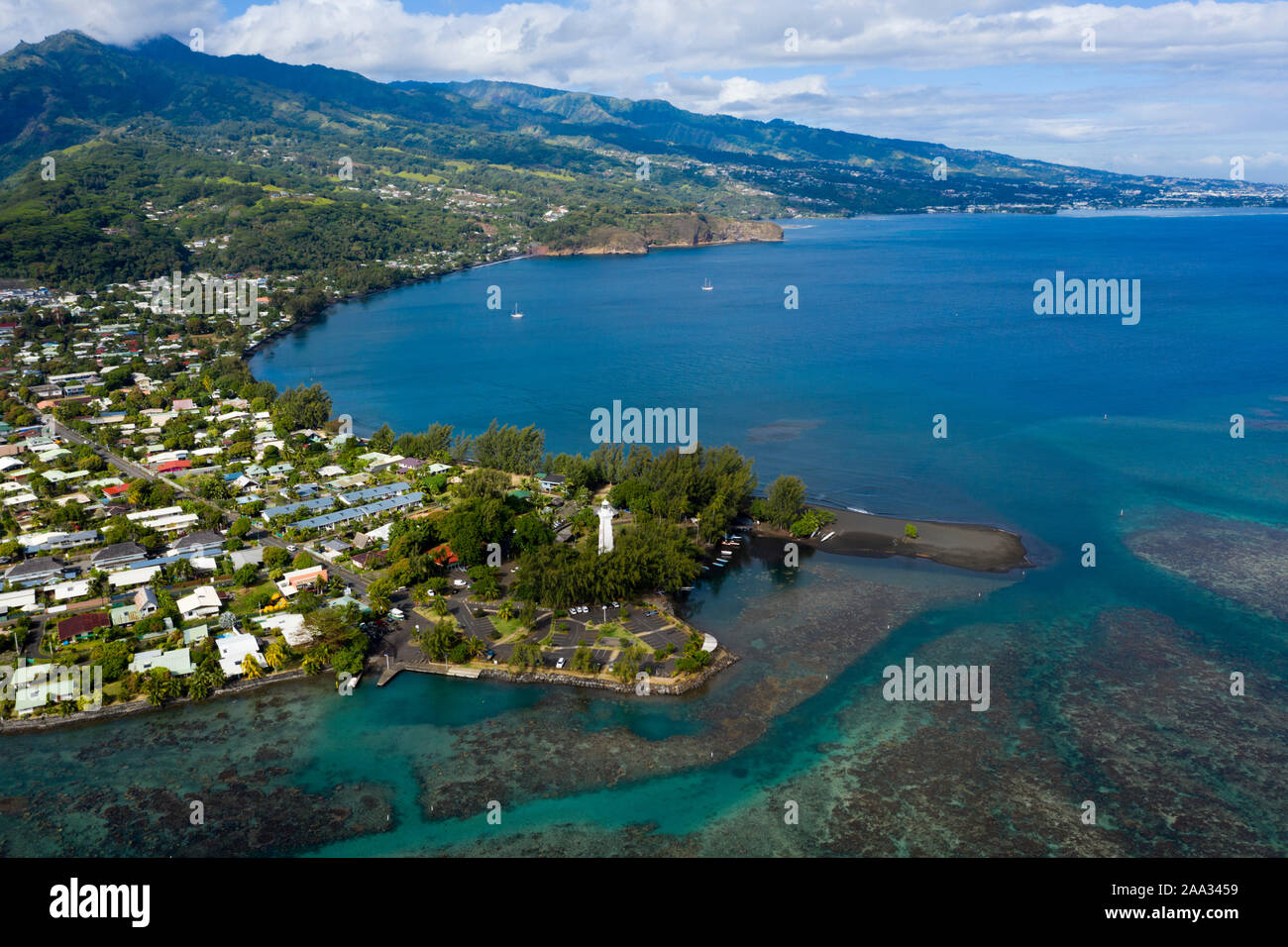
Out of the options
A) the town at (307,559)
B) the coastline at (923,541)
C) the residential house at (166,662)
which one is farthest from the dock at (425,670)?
the coastline at (923,541)

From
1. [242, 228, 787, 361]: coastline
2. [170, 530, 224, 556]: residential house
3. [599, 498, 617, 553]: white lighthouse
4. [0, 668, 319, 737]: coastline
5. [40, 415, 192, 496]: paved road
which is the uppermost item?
[242, 228, 787, 361]: coastline

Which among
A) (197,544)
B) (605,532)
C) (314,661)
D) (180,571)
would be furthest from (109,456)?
(605,532)

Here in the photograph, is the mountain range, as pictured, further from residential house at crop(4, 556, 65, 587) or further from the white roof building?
the white roof building

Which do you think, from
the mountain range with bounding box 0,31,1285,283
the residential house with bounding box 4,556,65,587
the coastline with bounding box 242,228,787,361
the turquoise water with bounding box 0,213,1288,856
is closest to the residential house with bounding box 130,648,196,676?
the turquoise water with bounding box 0,213,1288,856

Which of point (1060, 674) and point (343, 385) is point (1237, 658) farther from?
point (343, 385)

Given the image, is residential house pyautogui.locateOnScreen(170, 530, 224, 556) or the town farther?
residential house pyautogui.locateOnScreen(170, 530, 224, 556)

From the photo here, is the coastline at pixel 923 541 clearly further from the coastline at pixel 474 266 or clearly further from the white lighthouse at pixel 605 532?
the coastline at pixel 474 266

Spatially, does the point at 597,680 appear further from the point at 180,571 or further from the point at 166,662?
the point at 180,571
